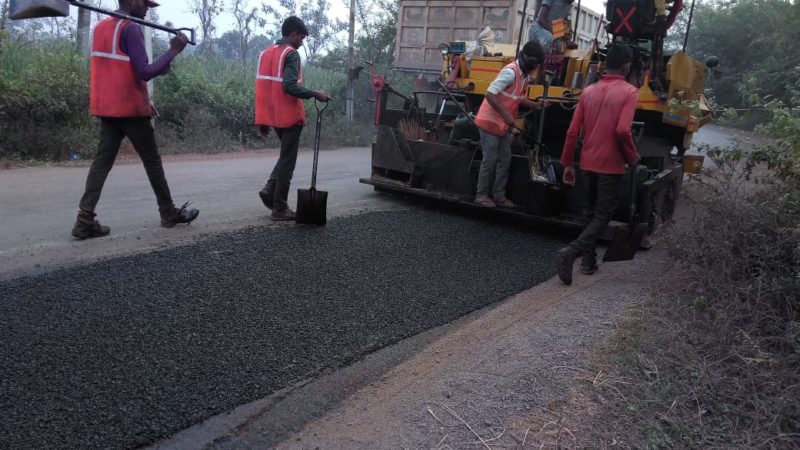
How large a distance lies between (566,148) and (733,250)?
1386mm

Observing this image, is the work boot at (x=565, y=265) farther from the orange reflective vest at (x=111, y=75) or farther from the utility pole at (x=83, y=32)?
the utility pole at (x=83, y=32)

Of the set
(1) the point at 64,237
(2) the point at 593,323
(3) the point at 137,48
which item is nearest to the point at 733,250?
(2) the point at 593,323

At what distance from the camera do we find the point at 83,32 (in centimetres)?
1105

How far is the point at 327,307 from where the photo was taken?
11.2 ft

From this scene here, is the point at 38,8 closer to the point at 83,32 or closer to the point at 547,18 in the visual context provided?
the point at 547,18

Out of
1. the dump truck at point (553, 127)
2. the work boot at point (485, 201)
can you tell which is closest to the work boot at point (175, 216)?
the dump truck at point (553, 127)

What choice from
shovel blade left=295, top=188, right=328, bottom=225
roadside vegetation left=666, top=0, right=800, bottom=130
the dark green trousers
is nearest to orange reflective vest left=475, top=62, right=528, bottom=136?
shovel blade left=295, top=188, right=328, bottom=225

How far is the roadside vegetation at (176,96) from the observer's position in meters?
8.55

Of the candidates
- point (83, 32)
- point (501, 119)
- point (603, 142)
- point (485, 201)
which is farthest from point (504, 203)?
point (83, 32)

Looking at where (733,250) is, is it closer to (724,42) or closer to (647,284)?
(647,284)

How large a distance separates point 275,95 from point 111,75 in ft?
4.32

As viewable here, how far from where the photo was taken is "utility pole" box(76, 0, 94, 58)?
10895 millimetres

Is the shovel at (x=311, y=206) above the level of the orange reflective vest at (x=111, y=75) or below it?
below

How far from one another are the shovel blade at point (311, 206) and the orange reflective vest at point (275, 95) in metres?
0.63
